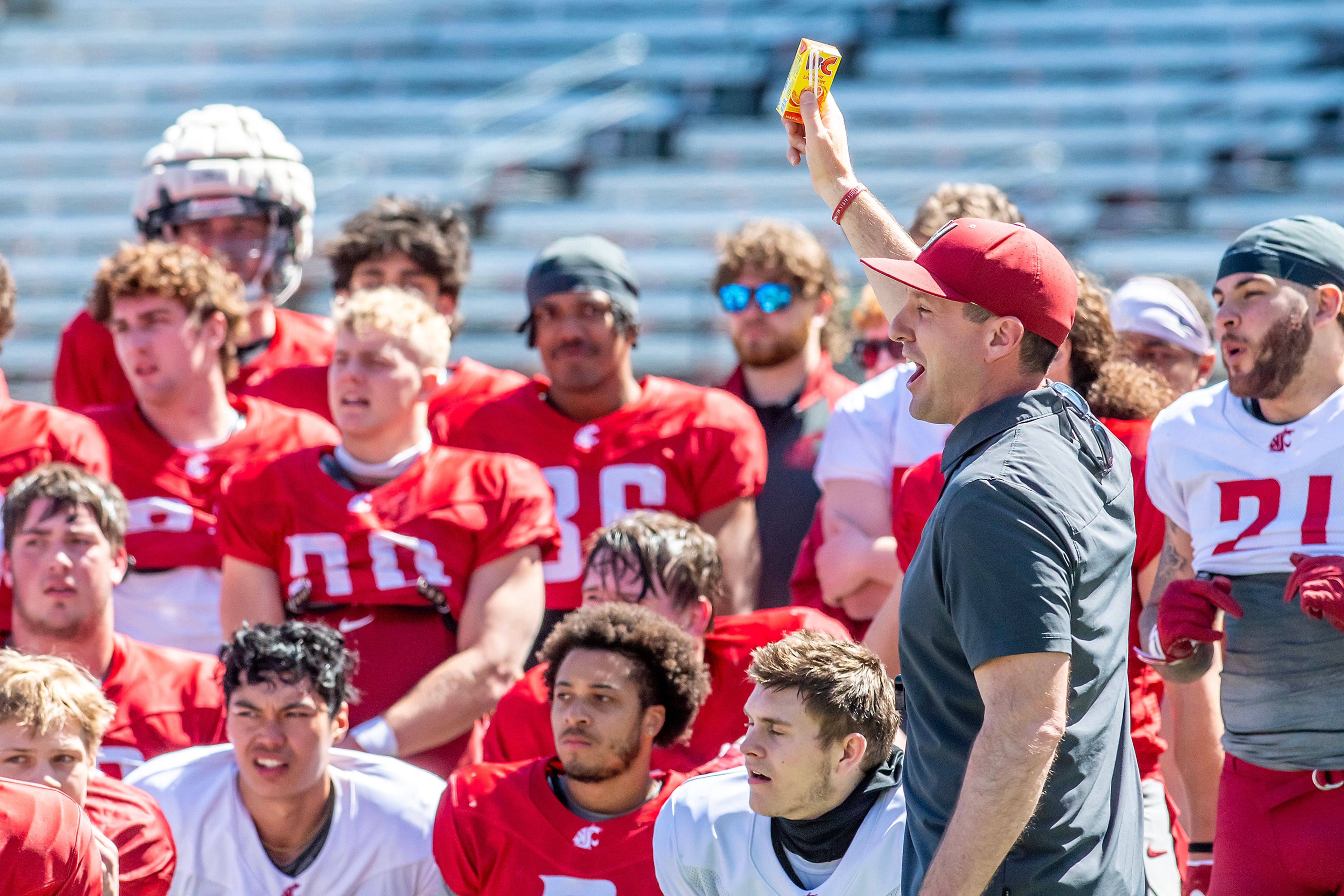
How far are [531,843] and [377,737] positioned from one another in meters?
0.57

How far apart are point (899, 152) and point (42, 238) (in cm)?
548

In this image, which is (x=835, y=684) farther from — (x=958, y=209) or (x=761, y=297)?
(x=761, y=297)

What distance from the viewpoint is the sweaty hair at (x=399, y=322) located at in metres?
3.82

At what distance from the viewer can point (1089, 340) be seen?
133 inches

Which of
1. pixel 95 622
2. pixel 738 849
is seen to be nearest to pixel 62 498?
pixel 95 622

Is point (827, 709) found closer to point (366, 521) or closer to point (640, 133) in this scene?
point (366, 521)

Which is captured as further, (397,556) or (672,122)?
(672,122)

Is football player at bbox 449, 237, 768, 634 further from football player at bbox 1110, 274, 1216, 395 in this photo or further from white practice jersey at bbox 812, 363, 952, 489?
football player at bbox 1110, 274, 1216, 395

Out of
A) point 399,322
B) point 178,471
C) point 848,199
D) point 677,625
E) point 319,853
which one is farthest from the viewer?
point 178,471

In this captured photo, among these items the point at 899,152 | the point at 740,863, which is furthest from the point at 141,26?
the point at 740,863

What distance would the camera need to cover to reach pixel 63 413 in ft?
13.0

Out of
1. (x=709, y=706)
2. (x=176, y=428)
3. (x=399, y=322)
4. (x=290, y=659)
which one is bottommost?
(x=709, y=706)

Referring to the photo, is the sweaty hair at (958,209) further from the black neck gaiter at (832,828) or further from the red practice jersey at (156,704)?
the red practice jersey at (156,704)

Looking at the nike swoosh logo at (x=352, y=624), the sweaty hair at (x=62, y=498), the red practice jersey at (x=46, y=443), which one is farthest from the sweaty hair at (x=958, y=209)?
the red practice jersey at (x=46, y=443)
